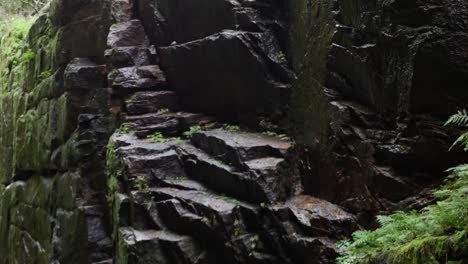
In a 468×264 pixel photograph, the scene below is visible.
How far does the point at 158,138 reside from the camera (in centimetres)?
885

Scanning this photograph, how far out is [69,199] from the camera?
9758mm

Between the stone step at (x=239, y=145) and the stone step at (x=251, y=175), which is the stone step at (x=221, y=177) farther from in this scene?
the stone step at (x=239, y=145)

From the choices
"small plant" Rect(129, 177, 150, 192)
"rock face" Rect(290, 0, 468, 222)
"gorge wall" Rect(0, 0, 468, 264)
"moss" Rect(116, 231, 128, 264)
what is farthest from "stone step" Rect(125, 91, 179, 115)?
"rock face" Rect(290, 0, 468, 222)

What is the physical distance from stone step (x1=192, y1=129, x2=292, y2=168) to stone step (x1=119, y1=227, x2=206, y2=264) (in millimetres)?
1387

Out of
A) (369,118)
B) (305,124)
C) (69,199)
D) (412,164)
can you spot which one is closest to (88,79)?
(69,199)

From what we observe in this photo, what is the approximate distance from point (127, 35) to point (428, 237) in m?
8.33

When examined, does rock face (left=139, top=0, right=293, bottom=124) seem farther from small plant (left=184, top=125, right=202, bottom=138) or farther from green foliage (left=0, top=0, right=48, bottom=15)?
green foliage (left=0, top=0, right=48, bottom=15)

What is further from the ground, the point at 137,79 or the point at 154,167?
the point at 137,79

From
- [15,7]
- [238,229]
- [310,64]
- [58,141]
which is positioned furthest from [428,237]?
[15,7]

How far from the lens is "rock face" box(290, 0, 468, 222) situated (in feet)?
17.7

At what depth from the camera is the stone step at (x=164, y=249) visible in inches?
268

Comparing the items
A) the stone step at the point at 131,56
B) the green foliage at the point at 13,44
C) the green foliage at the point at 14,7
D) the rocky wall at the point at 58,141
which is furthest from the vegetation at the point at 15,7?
the stone step at the point at 131,56

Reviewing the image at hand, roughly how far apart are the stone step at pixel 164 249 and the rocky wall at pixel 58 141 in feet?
8.44

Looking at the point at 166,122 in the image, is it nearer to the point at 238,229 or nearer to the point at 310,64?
the point at 310,64
